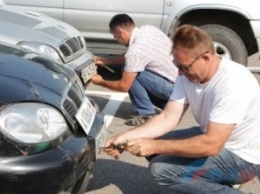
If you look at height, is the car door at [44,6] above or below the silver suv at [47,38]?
below

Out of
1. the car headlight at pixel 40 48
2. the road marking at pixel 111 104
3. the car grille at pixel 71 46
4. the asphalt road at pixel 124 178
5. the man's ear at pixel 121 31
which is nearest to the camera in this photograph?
the asphalt road at pixel 124 178

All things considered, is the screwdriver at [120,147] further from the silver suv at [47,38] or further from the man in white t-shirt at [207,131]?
the silver suv at [47,38]

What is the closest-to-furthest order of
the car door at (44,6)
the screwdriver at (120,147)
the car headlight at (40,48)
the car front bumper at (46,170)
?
the car front bumper at (46,170)
the screwdriver at (120,147)
the car headlight at (40,48)
the car door at (44,6)

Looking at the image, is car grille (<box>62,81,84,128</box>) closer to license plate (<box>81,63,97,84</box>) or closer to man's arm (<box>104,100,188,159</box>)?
man's arm (<box>104,100,188,159</box>)

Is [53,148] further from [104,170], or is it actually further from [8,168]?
[104,170]

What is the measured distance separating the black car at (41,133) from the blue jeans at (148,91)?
6.31 ft

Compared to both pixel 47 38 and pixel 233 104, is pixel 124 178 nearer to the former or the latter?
pixel 233 104

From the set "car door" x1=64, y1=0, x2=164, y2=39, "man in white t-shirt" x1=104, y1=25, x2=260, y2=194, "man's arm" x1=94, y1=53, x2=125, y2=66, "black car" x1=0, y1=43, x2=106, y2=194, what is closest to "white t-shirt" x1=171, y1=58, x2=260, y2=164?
"man in white t-shirt" x1=104, y1=25, x2=260, y2=194

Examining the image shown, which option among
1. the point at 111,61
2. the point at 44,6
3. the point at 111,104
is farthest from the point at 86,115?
the point at 44,6

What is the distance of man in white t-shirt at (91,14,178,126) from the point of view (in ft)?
15.5

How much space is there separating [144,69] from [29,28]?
1.08m

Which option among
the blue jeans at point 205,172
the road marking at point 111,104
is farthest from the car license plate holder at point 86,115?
the road marking at point 111,104

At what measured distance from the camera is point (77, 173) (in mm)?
2598

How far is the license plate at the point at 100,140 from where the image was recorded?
2855mm
